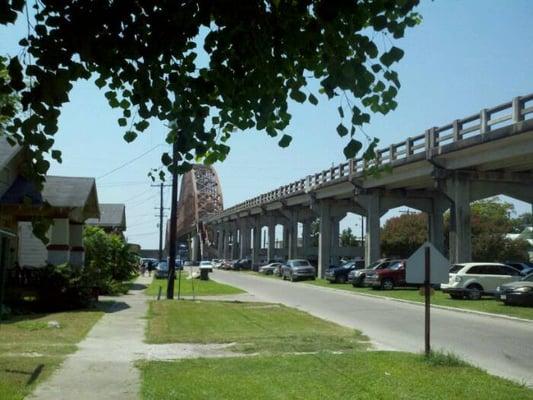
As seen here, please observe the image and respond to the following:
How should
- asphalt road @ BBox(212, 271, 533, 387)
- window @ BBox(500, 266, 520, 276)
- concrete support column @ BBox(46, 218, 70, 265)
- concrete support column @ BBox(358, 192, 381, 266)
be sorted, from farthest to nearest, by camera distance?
concrete support column @ BBox(358, 192, 381, 266) → window @ BBox(500, 266, 520, 276) → concrete support column @ BBox(46, 218, 70, 265) → asphalt road @ BBox(212, 271, 533, 387)

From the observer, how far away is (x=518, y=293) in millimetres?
25781

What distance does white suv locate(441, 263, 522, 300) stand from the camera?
1190 inches

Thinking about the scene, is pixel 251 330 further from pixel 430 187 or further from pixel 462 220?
pixel 430 187

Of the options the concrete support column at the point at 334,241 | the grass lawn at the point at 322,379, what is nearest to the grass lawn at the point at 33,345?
the grass lawn at the point at 322,379

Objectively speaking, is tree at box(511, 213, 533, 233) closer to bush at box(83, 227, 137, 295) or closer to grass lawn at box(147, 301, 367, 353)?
bush at box(83, 227, 137, 295)

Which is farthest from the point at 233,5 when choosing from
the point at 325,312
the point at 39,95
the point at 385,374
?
the point at 325,312

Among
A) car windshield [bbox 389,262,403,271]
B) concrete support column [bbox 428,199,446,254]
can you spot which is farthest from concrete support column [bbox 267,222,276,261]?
car windshield [bbox 389,262,403,271]

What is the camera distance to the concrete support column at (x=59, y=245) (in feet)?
74.0

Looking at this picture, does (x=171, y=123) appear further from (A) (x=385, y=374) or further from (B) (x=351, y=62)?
(A) (x=385, y=374)

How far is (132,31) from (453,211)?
3375 cm

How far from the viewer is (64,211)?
21594 mm

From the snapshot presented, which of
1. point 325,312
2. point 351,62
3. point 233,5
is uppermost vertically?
point 233,5

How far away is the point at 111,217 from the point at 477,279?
31950mm

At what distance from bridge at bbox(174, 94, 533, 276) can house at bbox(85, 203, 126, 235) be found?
16.7 metres
